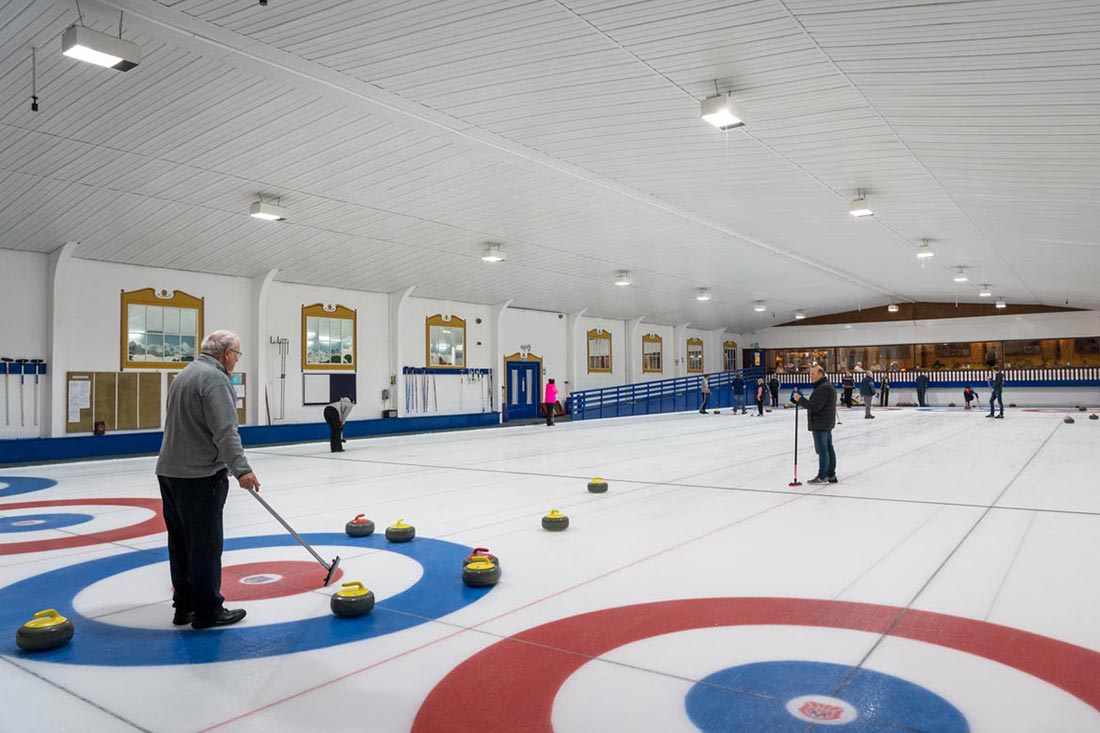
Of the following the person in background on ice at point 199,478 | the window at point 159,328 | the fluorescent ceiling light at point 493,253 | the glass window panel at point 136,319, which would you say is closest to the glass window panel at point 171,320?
the window at point 159,328

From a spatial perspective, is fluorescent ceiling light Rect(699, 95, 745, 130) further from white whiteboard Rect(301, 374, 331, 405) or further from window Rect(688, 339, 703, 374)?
window Rect(688, 339, 703, 374)

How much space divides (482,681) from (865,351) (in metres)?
37.3

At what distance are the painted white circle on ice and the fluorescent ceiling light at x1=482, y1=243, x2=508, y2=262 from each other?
14329 mm

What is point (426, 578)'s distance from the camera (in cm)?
486

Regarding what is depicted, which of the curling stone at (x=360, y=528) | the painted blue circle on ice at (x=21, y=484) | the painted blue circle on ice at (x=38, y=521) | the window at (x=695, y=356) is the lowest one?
the painted blue circle on ice at (x=21, y=484)

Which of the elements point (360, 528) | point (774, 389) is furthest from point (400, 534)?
point (774, 389)

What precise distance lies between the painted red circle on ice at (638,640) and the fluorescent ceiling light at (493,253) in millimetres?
13115

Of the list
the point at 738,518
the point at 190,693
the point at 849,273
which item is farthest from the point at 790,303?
the point at 190,693

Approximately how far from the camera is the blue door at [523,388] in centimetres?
2445

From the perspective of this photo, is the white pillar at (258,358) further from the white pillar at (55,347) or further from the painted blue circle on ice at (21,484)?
the painted blue circle on ice at (21,484)

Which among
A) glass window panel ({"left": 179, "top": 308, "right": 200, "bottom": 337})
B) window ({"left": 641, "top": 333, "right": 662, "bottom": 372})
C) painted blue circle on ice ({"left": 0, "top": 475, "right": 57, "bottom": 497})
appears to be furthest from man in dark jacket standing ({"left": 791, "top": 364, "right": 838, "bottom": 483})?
window ({"left": 641, "top": 333, "right": 662, "bottom": 372})

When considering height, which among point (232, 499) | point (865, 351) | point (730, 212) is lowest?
point (232, 499)

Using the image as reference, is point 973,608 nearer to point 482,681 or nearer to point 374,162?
point 482,681

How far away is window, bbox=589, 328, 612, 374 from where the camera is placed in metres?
28.3
